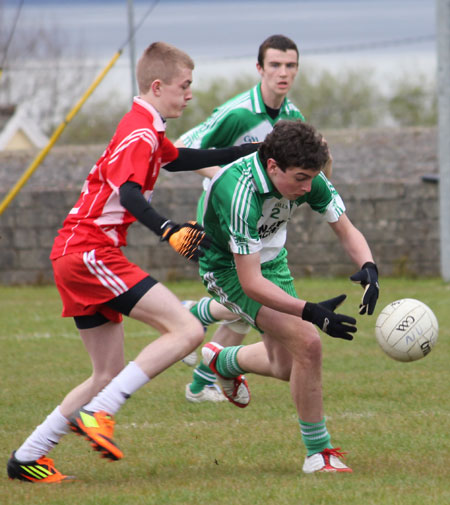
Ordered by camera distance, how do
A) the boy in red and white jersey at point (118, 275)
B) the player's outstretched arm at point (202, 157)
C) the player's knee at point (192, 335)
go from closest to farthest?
1. the boy in red and white jersey at point (118, 275)
2. the player's knee at point (192, 335)
3. the player's outstretched arm at point (202, 157)

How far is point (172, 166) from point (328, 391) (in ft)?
7.86

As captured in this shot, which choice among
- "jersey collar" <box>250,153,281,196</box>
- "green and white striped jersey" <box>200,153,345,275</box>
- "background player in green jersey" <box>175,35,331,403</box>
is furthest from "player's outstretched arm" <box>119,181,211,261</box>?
"background player in green jersey" <box>175,35,331,403</box>

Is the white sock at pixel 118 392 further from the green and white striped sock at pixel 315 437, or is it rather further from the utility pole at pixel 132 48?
the utility pole at pixel 132 48

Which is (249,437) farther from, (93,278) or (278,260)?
(93,278)

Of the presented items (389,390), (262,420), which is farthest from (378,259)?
(262,420)

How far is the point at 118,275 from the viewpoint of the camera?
4.32 metres

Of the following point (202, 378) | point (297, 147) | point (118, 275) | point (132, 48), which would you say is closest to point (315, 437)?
point (118, 275)

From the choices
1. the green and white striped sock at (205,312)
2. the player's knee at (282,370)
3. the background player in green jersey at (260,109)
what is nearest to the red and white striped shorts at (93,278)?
the player's knee at (282,370)

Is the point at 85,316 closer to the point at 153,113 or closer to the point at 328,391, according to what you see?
the point at 153,113

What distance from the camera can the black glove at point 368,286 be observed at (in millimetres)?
4477

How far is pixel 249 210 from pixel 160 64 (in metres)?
0.84

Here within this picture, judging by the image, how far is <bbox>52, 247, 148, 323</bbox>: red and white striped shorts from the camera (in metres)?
4.32

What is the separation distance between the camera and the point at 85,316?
4.48 metres

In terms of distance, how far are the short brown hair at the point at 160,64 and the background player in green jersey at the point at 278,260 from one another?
550mm
